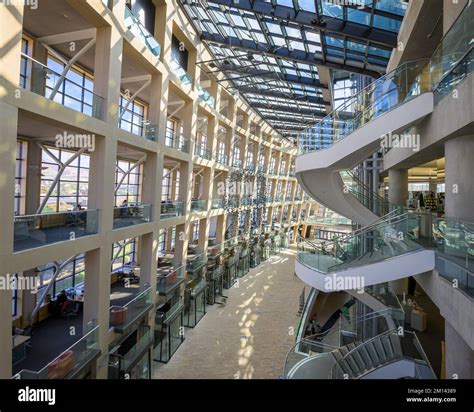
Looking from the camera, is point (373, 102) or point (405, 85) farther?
point (373, 102)

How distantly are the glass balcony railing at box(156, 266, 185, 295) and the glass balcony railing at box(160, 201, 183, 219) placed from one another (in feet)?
7.99

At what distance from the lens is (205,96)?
17.4 m

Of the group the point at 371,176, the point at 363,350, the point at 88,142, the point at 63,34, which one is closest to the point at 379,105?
the point at 363,350

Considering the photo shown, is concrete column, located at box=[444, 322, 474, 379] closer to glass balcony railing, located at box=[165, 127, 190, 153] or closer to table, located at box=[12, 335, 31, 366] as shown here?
table, located at box=[12, 335, 31, 366]

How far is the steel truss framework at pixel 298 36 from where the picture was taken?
36.8 ft

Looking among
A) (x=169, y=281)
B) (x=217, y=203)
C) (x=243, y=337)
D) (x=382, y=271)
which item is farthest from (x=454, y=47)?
(x=217, y=203)

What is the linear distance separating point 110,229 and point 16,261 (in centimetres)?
327

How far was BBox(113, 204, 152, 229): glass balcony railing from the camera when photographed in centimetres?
1054

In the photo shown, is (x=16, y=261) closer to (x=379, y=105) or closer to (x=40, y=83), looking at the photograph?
(x=40, y=83)

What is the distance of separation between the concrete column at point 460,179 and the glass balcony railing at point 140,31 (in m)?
9.08

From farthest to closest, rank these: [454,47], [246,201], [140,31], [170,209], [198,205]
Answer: [246,201], [198,205], [170,209], [140,31], [454,47]

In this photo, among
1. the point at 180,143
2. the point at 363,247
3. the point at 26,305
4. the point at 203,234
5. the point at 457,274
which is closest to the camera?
the point at 457,274

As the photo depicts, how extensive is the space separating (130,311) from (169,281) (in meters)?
3.35

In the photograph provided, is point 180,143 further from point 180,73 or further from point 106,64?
point 106,64
